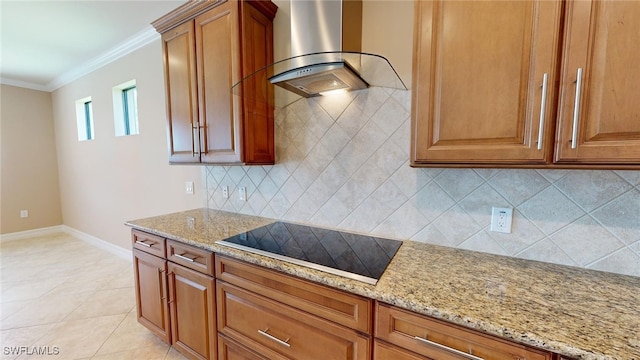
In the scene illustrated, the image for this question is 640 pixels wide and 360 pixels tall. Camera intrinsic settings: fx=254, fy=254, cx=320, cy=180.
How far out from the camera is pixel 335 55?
3.89 ft

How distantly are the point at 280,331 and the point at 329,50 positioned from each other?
4.63 ft

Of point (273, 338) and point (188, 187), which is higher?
point (188, 187)

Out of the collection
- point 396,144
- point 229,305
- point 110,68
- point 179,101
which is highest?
point 110,68

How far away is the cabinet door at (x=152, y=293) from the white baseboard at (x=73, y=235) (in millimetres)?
1885

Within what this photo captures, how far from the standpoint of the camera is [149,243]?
174 cm

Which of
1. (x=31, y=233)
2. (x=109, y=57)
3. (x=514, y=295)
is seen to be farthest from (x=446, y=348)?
(x=31, y=233)

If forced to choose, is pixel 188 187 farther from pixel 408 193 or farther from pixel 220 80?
pixel 408 193

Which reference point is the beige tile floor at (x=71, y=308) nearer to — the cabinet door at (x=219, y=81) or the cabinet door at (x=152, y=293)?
the cabinet door at (x=152, y=293)

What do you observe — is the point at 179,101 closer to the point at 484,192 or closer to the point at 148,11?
the point at 148,11

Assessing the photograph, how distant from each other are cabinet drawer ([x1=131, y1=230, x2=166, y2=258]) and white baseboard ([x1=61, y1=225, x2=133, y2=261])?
1.98m

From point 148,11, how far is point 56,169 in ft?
13.9

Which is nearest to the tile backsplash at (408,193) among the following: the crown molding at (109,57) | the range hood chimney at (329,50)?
the range hood chimney at (329,50)

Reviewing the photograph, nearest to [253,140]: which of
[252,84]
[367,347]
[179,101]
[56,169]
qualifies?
[252,84]

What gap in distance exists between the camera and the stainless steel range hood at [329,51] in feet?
4.07
